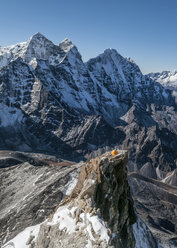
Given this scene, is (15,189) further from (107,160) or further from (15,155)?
(15,155)

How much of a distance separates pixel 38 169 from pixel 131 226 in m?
33.5

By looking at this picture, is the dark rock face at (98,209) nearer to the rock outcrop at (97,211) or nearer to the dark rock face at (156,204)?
the rock outcrop at (97,211)

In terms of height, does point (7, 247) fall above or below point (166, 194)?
above

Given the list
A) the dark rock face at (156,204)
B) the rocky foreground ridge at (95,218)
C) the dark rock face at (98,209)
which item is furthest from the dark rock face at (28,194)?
the dark rock face at (156,204)

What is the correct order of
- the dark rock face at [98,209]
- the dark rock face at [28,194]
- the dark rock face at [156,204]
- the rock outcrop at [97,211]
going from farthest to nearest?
the dark rock face at [156,204]
the dark rock face at [28,194]
the dark rock face at [98,209]
the rock outcrop at [97,211]

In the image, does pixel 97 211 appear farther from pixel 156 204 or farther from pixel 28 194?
pixel 156 204

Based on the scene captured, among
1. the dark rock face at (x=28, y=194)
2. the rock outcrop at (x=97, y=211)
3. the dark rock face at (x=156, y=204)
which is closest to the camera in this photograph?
the rock outcrop at (x=97, y=211)

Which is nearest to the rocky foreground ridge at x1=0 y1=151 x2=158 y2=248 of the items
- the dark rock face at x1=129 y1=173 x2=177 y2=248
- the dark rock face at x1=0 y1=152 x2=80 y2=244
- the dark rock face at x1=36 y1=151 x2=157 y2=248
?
the dark rock face at x1=36 y1=151 x2=157 y2=248

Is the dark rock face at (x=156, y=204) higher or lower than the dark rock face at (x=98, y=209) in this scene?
lower

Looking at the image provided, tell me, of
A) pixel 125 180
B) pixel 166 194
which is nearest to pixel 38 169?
pixel 125 180

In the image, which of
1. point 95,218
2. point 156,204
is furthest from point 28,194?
point 156,204

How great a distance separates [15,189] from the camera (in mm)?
57188

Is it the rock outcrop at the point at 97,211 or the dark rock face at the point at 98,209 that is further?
the dark rock face at the point at 98,209

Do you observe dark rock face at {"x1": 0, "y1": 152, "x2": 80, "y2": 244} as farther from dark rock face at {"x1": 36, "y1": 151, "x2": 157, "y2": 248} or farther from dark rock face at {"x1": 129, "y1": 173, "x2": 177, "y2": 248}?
dark rock face at {"x1": 129, "y1": 173, "x2": 177, "y2": 248}
